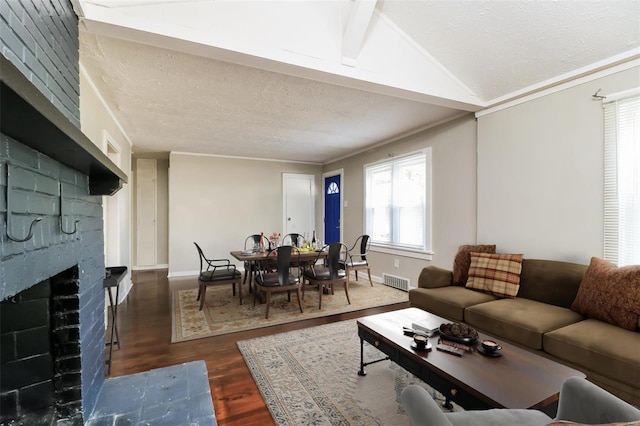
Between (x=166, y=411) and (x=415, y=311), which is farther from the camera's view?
(x=415, y=311)

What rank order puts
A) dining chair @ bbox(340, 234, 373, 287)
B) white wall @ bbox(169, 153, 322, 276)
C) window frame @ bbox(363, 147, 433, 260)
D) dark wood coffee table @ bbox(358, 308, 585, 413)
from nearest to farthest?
dark wood coffee table @ bbox(358, 308, 585, 413) → window frame @ bbox(363, 147, 433, 260) → dining chair @ bbox(340, 234, 373, 287) → white wall @ bbox(169, 153, 322, 276)

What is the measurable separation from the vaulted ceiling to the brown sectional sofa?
6.09 ft

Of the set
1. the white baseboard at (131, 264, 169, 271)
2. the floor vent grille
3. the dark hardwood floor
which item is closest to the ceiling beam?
the dark hardwood floor

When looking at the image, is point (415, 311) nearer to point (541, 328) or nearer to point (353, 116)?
point (541, 328)

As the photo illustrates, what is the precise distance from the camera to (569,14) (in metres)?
2.17

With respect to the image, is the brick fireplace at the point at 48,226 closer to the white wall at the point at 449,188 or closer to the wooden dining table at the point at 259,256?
the wooden dining table at the point at 259,256

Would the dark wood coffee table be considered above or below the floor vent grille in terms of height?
above

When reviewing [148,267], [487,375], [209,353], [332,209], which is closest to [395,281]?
[332,209]

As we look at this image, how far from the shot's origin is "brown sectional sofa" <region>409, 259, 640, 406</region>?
170 cm

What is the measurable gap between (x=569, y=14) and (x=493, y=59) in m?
0.62

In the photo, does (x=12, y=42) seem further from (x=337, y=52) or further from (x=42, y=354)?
(x=337, y=52)

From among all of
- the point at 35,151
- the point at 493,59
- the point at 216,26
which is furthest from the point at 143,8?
the point at 493,59

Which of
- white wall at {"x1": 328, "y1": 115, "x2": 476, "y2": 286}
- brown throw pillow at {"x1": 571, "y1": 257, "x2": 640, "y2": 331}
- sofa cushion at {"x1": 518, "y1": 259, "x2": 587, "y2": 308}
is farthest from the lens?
white wall at {"x1": 328, "y1": 115, "x2": 476, "y2": 286}

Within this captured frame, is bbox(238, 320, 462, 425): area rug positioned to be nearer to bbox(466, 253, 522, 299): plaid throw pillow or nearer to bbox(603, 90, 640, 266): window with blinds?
bbox(466, 253, 522, 299): plaid throw pillow
